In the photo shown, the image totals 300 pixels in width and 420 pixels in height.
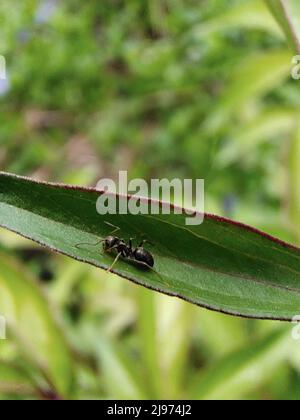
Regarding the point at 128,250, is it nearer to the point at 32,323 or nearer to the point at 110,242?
the point at 110,242

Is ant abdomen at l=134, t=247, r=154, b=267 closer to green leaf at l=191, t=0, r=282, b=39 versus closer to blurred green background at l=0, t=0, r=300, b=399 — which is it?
blurred green background at l=0, t=0, r=300, b=399

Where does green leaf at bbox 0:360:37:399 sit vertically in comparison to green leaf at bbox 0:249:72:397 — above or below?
below

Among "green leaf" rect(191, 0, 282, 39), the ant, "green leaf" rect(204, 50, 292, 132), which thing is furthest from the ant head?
"green leaf" rect(204, 50, 292, 132)

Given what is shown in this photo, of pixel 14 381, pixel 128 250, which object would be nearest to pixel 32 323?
pixel 14 381

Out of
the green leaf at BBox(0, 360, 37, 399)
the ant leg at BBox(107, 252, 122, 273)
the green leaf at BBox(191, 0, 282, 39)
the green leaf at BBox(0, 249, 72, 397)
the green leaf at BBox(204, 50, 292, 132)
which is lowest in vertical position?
the ant leg at BBox(107, 252, 122, 273)

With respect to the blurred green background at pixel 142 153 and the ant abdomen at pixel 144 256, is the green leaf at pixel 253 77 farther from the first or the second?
the ant abdomen at pixel 144 256

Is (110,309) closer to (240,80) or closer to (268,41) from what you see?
(240,80)

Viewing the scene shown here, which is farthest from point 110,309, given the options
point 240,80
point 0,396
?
point 240,80
